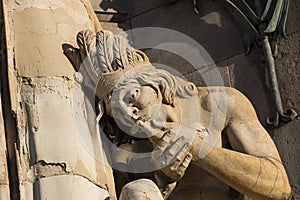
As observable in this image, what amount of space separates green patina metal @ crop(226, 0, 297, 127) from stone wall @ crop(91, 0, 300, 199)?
0.03 m

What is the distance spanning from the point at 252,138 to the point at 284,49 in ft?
2.72

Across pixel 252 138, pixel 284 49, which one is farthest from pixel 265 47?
pixel 252 138

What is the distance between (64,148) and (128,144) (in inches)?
14.4

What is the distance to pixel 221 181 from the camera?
9.55 m

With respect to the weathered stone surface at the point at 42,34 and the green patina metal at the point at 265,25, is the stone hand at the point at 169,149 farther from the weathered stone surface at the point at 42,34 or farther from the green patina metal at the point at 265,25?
the green patina metal at the point at 265,25

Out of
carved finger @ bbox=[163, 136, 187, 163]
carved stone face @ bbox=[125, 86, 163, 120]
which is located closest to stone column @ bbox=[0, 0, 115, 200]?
carved stone face @ bbox=[125, 86, 163, 120]

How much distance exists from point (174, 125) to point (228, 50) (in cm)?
107

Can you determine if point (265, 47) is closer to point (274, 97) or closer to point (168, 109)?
point (274, 97)

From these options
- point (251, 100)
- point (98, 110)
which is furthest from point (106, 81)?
point (251, 100)

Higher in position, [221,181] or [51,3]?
[51,3]

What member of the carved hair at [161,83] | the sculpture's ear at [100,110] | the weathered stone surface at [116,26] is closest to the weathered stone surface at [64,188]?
the sculpture's ear at [100,110]

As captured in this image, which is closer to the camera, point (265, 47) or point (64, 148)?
point (64, 148)

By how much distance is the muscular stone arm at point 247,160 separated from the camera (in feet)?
30.8

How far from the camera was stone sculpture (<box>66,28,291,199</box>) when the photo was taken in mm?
9391
